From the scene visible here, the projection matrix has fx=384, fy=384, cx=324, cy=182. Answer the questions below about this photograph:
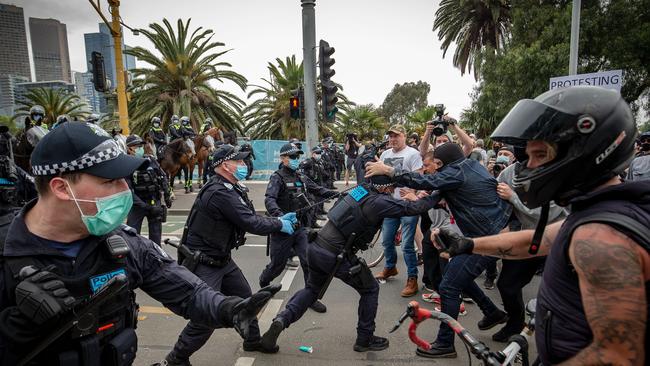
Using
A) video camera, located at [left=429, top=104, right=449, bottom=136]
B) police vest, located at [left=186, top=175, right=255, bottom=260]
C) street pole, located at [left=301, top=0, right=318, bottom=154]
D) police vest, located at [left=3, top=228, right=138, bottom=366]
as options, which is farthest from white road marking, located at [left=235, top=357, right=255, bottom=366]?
street pole, located at [left=301, top=0, right=318, bottom=154]

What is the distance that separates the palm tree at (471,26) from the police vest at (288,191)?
19849mm

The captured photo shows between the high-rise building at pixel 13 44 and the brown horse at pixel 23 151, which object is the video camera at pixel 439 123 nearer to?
the brown horse at pixel 23 151

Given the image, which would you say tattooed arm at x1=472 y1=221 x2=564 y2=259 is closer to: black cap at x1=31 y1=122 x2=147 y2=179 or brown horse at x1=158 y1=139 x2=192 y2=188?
black cap at x1=31 y1=122 x2=147 y2=179

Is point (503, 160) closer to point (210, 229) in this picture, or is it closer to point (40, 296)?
point (210, 229)

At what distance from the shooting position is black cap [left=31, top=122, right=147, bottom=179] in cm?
158

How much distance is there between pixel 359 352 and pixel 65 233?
2.86 meters

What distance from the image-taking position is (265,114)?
2986 centimetres

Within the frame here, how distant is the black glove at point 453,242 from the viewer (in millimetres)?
2150

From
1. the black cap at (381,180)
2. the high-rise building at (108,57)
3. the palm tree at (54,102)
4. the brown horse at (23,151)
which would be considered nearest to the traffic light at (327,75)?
the black cap at (381,180)

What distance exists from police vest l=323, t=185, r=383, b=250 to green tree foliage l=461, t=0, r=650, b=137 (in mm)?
15758

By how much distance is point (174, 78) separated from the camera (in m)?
24.3

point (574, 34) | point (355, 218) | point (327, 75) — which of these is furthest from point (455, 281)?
point (574, 34)

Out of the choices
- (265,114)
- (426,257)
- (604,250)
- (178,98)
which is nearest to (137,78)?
(178,98)

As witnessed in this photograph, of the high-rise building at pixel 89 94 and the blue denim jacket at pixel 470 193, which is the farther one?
the high-rise building at pixel 89 94
